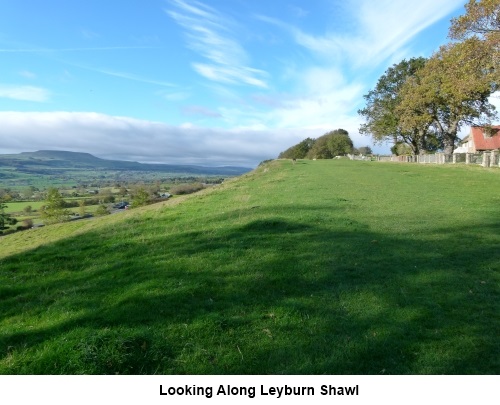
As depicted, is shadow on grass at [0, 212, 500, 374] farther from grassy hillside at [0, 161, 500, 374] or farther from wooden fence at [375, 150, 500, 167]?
wooden fence at [375, 150, 500, 167]

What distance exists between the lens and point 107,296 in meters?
6.24

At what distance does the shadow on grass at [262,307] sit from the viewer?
4.24 m

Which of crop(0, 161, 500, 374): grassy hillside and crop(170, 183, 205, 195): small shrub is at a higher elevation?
crop(0, 161, 500, 374): grassy hillside

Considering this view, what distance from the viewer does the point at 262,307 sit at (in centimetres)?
559

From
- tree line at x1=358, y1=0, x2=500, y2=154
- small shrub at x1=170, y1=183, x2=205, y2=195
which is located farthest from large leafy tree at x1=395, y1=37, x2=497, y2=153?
small shrub at x1=170, y1=183, x2=205, y2=195

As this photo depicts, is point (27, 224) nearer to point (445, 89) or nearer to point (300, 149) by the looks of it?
point (445, 89)

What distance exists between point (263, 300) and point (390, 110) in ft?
200

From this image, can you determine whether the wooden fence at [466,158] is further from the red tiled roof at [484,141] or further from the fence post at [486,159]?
the red tiled roof at [484,141]

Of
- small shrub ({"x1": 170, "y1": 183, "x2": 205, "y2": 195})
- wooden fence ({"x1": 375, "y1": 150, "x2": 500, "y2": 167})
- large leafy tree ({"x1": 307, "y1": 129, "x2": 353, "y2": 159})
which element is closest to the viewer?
wooden fence ({"x1": 375, "y1": 150, "x2": 500, "y2": 167})

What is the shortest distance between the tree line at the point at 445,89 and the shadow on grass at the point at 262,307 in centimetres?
2082

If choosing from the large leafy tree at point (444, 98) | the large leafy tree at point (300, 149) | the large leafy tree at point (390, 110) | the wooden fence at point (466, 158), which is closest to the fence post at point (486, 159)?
the wooden fence at point (466, 158)

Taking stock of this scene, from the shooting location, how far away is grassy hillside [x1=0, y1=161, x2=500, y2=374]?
14.0 ft

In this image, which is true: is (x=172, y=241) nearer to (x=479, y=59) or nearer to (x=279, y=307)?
(x=279, y=307)

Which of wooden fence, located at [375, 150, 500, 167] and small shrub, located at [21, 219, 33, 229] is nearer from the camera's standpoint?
wooden fence, located at [375, 150, 500, 167]
